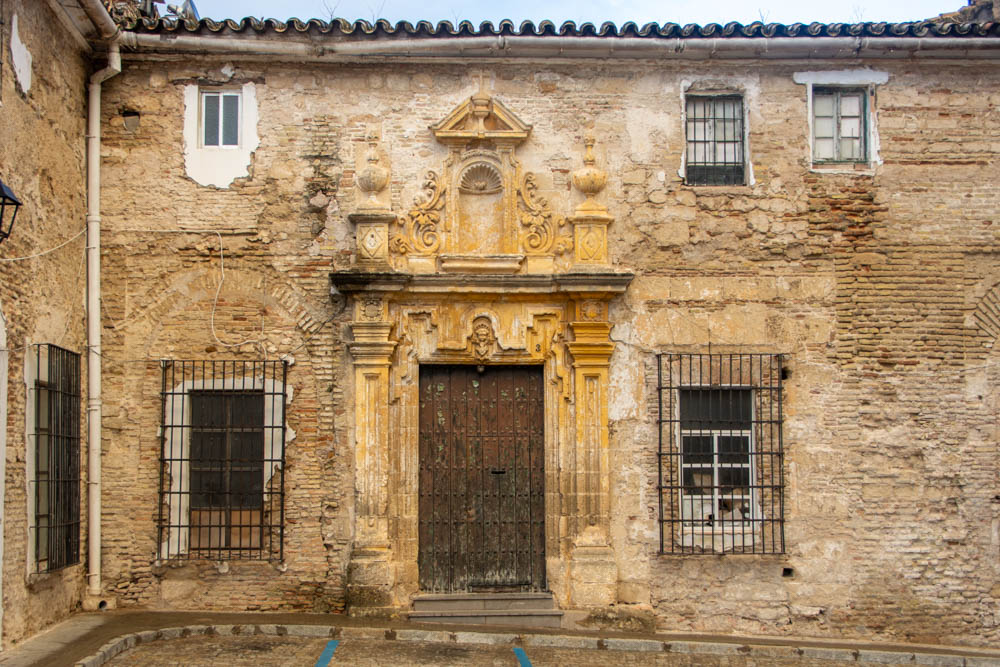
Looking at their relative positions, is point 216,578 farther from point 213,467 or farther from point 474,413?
point 474,413

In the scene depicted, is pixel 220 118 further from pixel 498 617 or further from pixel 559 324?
pixel 498 617

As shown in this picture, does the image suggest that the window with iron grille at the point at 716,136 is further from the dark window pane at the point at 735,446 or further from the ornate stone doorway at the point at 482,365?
the dark window pane at the point at 735,446

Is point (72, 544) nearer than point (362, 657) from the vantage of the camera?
No

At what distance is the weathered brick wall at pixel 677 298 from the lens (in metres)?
10.2

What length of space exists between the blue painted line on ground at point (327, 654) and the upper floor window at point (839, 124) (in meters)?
6.60

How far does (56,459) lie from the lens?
9.18 meters

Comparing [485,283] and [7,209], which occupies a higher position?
[7,209]

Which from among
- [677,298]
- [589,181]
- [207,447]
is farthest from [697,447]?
[207,447]

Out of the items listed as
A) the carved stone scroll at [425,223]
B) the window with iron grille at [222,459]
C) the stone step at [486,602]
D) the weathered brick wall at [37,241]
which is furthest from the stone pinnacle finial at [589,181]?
the weathered brick wall at [37,241]

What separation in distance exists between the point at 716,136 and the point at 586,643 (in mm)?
5151

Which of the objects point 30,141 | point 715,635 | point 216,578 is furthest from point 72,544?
point 715,635

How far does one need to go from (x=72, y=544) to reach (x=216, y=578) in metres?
1.34

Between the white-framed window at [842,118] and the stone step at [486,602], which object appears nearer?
the stone step at [486,602]

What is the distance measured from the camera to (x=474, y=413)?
10367 millimetres
